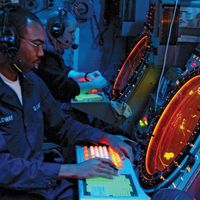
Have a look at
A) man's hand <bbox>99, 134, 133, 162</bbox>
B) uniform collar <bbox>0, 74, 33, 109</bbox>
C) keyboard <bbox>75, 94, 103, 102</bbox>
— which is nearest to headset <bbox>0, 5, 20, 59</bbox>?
uniform collar <bbox>0, 74, 33, 109</bbox>

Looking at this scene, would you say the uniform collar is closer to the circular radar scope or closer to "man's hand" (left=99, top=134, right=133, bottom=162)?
"man's hand" (left=99, top=134, right=133, bottom=162)

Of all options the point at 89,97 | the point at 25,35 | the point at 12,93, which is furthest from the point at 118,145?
the point at 89,97

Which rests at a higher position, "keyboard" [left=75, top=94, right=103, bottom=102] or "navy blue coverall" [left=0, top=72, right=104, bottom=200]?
"navy blue coverall" [left=0, top=72, right=104, bottom=200]

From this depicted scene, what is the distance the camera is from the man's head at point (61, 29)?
2.87m

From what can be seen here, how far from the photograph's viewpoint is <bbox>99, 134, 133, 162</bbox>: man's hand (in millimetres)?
1848

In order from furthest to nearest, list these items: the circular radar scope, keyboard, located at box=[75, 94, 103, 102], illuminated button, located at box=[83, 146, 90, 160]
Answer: keyboard, located at box=[75, 94, 103, 102], the circular radar scope, illuminated button, located at box=[83, 146, 90, 160]

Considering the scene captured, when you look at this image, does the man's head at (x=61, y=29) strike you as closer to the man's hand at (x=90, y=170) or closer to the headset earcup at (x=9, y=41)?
the headset earcup at (x=9, y=41)

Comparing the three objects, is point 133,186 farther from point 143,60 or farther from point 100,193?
point 143,60

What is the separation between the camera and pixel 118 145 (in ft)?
6.14

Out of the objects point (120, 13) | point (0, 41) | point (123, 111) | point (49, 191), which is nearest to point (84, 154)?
point (49, 191)

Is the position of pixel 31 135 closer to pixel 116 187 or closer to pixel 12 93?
pixel 12 93

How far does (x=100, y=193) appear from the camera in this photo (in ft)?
4.60

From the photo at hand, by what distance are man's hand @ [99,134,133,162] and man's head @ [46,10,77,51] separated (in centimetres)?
122

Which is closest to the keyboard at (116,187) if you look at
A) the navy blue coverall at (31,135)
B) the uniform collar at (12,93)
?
the navy blue coverall at (31,135)
